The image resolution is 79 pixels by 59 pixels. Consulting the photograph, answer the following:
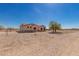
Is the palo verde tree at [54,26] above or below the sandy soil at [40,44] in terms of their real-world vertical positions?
above

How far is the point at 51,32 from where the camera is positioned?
13906 mm

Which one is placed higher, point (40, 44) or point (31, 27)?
point (31, 27)

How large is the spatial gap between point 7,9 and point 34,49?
1.57ft

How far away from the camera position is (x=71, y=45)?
13906 millimetres

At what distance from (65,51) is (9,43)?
0.56 metres

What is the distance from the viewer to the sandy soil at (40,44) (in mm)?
13898

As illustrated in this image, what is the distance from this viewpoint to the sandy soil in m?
13.9

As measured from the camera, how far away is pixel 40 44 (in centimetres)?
1391

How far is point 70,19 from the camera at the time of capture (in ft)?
45.6

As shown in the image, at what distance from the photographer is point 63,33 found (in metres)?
13.9

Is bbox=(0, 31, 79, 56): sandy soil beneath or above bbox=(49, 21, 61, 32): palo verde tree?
beneath

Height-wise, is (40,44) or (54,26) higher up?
(54,26)

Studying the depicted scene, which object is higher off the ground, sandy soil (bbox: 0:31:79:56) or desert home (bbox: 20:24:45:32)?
desert home (bbox: 20:24:45:32)

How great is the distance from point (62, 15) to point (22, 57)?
22.7 inches
